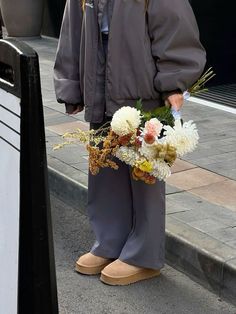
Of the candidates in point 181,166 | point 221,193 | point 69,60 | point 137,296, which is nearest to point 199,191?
point 221,193

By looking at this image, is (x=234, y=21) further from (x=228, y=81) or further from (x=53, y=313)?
(x=53, y=313)

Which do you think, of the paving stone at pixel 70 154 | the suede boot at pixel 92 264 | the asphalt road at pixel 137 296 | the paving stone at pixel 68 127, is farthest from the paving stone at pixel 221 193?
the paving stone at pixel 68 127

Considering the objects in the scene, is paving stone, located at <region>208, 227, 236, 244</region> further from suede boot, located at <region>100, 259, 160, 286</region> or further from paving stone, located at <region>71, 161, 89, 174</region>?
paving stone, located at <region>71, 161, 89, 174</region>

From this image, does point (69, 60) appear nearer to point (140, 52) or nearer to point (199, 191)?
point (140, 52)

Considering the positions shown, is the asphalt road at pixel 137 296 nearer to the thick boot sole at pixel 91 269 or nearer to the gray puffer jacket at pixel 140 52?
the thick boot sole at pixel 91 269

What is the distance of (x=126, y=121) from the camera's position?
116 inches

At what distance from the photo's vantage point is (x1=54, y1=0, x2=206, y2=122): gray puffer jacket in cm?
316

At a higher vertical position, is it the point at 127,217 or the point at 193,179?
the point at 127,217

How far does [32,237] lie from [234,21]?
691cm

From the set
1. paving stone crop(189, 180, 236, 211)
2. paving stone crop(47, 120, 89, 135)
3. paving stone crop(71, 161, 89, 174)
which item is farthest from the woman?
paving stone crop(47, 120, 89, 135)

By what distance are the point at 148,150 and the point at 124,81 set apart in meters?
0.49

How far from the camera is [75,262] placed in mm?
3920

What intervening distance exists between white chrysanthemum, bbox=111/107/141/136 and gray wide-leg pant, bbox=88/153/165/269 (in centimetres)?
52

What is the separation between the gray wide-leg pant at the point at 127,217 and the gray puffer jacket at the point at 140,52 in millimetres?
393
